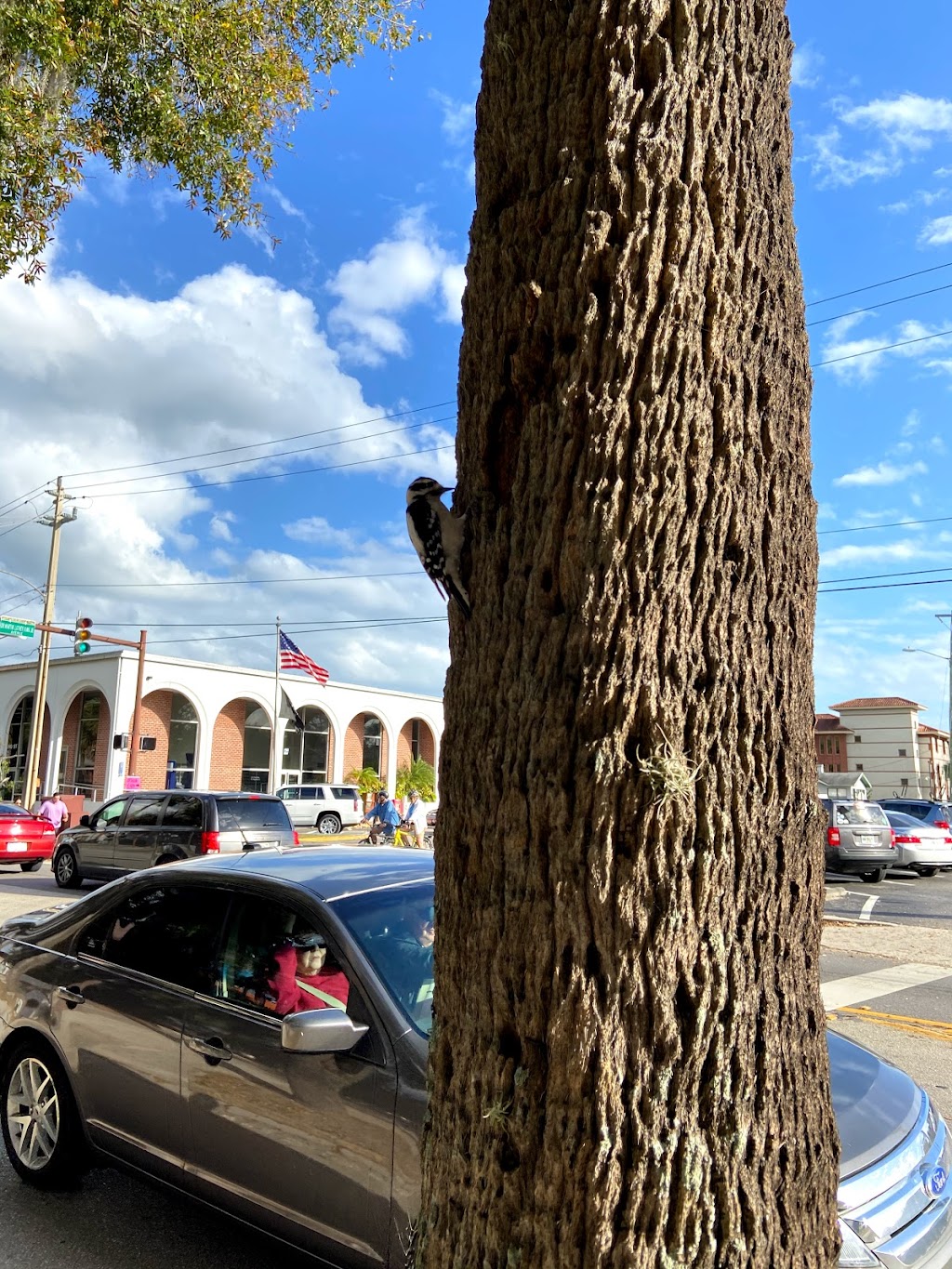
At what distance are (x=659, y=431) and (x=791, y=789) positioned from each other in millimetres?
697

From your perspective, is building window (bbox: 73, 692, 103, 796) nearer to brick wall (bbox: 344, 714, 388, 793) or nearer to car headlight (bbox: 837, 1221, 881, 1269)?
brick wall (bbox: 344, 714, 388, 793)

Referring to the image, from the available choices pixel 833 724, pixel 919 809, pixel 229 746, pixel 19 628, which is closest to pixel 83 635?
pixel 19 628

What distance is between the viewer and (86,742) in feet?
137

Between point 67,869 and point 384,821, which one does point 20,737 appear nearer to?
point 384,821

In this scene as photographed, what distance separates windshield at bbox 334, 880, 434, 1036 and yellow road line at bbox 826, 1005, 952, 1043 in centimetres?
549

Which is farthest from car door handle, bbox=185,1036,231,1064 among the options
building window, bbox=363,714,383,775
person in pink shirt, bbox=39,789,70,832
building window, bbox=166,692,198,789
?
building window, bbox=363,714,383,775

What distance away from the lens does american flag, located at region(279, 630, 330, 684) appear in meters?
33.1

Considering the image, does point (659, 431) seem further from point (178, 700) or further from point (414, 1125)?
point (178, 700)

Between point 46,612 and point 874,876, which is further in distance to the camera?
point 46,612

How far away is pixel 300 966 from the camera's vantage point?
381cm

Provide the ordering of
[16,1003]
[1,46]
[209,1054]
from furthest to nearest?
[1,46]
[16,1003]
[209,1054]

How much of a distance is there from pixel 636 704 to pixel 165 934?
330 cm

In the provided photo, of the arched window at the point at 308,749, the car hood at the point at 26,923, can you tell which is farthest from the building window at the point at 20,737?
the car hood at the point at 26,923

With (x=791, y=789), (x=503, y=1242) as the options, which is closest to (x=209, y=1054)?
(x=503, y=1242)
